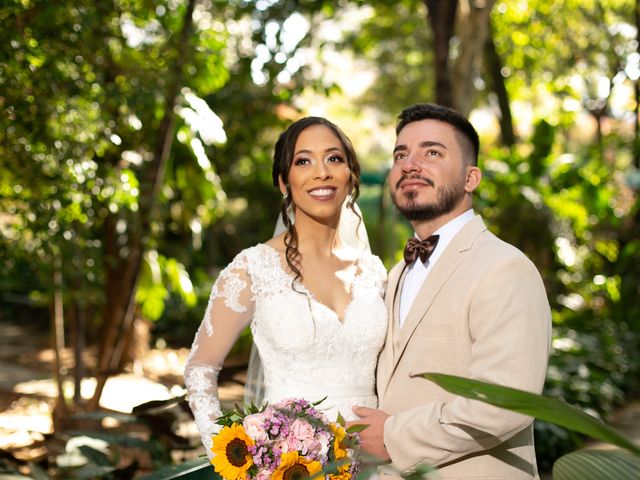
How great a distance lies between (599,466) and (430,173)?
132cm

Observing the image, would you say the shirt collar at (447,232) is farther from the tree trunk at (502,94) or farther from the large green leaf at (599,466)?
the tree trunk at (502,94)

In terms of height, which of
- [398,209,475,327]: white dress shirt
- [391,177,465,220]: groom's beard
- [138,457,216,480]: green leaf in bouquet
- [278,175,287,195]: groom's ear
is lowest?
[138,457,216,480]: green leaf in bouquet

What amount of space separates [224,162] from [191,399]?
9.91 metres

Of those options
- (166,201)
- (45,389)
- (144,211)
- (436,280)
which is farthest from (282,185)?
(45,389)

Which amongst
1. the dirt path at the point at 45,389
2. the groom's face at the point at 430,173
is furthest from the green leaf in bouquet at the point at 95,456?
the dirt path at the point at 45,389

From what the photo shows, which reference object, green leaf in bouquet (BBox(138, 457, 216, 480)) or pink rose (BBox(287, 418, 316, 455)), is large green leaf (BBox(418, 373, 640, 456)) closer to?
pink rose (BBox(287, 418, 316, 455))

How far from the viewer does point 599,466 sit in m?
1.44

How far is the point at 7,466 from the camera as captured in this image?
353 centimetres

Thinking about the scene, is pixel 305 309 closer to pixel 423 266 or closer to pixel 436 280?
pixel 423 266

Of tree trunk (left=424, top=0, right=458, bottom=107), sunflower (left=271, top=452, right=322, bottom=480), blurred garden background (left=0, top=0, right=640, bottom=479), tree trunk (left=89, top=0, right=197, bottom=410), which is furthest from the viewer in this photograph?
tree trunk (left=424, top=0, right=458, bottom=107)

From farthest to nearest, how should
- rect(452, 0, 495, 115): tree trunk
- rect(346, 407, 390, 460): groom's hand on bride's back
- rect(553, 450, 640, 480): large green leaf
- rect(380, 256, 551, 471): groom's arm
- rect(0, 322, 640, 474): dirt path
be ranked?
rect(452, 0, 495, 115): tree trunk < rect(0, 322, 640, 474): dirt path < rect(346, 407, 390, 460): groom's hand on bride's back < rect(380, 256, 551, 471): groom's arm < rect(553, 450, 640, 480): large green leaf

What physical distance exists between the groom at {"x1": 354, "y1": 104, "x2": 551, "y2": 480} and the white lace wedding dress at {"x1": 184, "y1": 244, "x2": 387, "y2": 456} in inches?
7.9

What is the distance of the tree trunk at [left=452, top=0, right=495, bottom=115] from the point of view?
8180 millimetres

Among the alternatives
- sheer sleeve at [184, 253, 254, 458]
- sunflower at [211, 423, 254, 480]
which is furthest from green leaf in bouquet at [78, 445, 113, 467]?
sunflower at [211, 423, 254, 480]
